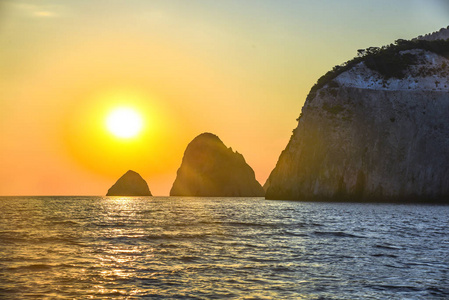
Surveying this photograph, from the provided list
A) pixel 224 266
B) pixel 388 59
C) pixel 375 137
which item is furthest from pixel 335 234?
pixel 388 59

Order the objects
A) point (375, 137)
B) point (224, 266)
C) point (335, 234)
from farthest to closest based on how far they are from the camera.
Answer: point (375, 137) → point (335, 234) → point (224, 266)

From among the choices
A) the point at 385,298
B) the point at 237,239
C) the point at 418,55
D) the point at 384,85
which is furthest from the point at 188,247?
the point at 418,55

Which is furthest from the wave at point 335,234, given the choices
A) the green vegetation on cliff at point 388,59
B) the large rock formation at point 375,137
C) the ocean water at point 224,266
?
the green vegetation on cliff at point 388,59

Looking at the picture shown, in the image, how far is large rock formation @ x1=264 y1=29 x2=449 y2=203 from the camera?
4572 inches

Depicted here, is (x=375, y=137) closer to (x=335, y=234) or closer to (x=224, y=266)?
(x=335, y=234)

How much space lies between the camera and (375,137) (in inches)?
4715

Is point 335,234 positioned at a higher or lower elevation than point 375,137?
lower

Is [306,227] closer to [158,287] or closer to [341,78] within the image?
[158,287]

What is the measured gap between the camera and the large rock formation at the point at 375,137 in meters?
116

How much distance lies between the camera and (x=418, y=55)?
440ft

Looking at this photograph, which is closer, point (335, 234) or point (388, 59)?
point (335, 234)

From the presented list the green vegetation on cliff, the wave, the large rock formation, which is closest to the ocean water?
the wave

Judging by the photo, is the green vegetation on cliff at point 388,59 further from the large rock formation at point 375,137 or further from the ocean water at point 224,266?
the ocean water at point 224,266

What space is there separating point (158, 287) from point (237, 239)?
16801 mm
